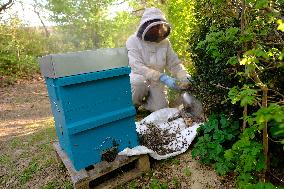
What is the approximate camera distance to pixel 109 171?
2.95 meters

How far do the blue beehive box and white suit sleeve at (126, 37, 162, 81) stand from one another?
1597mm

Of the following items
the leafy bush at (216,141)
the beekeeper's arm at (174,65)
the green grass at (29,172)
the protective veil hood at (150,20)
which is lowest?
the green grass at (29,172)

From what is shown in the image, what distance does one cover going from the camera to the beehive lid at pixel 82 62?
2.58m

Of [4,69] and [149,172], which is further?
[4,69]

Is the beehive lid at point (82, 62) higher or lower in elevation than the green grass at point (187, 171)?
higher

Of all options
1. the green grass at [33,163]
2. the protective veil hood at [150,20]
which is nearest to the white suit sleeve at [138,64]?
the protective veil hood at [150,20]

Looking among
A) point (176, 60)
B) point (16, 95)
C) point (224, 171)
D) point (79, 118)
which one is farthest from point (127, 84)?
point (16, 95)

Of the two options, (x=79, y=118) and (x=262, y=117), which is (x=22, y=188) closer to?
(x=79, y=118)

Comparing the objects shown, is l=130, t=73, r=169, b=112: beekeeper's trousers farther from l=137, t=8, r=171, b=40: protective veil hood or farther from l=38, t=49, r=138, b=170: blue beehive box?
l=38, t=49, r=138, b=170: blue beehive box

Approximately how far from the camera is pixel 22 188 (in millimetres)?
3438

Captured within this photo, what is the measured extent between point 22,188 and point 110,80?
1788 mm

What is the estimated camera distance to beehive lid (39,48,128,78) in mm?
2582

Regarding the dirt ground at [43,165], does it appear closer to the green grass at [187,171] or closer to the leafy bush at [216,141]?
the green grass at [187,171]

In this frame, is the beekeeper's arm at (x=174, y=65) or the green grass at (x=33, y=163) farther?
→ the beekeeper's arm at (x=174, y=65)
